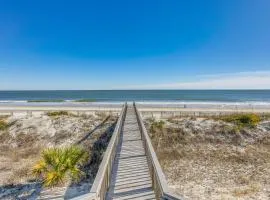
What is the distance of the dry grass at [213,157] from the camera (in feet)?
31.6

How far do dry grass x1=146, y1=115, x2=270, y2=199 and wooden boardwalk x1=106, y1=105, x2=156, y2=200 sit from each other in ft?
8.24

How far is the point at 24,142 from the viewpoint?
16469 mm

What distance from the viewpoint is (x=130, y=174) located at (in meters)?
7.13

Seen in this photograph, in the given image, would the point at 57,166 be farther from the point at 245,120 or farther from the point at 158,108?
the point at 158,108

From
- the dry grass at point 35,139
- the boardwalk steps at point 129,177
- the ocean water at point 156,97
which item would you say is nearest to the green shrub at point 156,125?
the dry grass at point 35,139

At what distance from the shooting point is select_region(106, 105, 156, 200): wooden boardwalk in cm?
594

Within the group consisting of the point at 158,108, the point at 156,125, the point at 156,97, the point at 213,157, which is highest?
the point at 156,97

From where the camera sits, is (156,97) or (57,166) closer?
(57,166)

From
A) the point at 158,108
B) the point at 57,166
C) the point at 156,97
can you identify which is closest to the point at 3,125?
the point at 57,166

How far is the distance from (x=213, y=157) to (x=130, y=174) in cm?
802

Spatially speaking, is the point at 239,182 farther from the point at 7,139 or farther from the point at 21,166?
the point at 7,139

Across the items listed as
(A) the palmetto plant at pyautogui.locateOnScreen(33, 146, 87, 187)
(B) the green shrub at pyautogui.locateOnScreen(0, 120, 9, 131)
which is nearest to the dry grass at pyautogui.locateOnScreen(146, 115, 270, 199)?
(A) the palmetto plant at pyautogui.locateOnScreen(33, 146, 87, 187)

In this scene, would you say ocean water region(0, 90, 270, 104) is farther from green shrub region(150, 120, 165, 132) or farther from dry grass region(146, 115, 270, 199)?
dry grass region(146, 115, 270, 199)

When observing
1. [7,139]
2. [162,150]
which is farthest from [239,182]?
[7,139]
